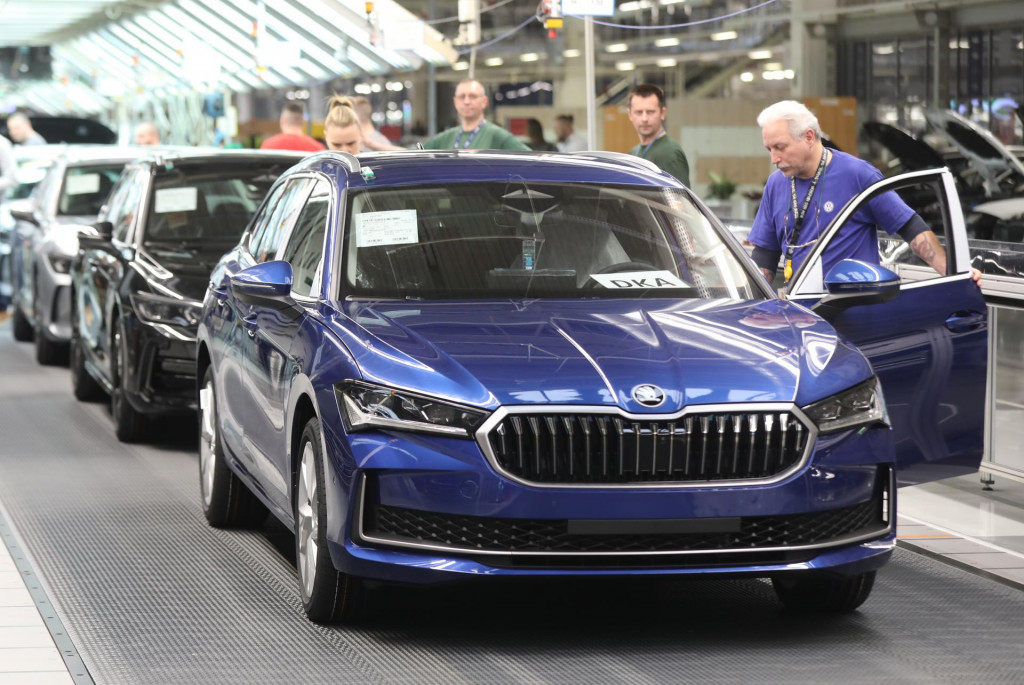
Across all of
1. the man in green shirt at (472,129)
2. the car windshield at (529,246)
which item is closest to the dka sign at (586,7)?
the man in green shirt at (472,129)

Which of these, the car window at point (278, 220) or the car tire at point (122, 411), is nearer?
the car window at point (278, 220)

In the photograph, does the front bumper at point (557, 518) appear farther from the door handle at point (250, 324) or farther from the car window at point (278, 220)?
the car window at point (278, 220)

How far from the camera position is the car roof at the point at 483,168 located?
6887 millimetres

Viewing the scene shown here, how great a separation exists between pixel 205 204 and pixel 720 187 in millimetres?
11436

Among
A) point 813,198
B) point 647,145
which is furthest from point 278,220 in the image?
point 647,145

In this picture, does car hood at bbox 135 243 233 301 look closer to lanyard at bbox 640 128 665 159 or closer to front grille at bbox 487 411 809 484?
lanyard at bbox 640 128 665 159

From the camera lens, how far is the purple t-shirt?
7.55m

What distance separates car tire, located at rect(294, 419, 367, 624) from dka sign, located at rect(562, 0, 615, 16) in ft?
23.0

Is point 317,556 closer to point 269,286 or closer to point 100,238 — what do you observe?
point 269,286

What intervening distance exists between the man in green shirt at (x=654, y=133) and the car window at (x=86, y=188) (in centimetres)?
588

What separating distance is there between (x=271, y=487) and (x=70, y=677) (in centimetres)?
141

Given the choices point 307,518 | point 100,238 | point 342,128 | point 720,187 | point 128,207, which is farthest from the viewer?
point 720,187

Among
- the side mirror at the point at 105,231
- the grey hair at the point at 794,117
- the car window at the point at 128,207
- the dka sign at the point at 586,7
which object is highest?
the dka sign at the point at 586,7

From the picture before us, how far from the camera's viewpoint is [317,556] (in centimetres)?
587
